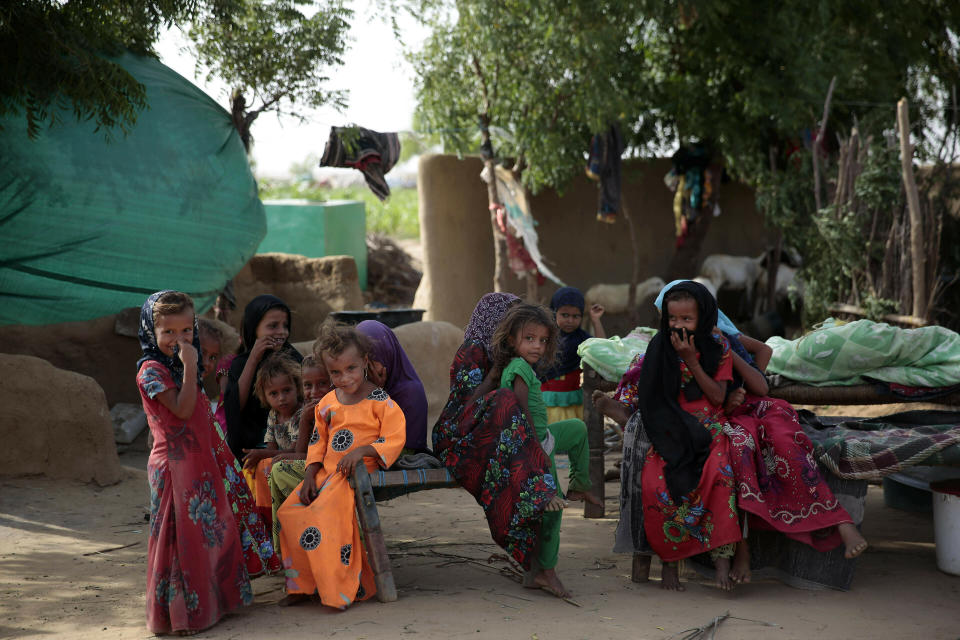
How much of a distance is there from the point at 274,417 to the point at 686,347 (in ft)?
6.60

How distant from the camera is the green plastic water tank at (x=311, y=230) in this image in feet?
48.6

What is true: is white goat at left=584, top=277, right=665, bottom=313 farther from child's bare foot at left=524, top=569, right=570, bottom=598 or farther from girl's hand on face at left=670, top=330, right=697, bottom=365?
child's bare foot at left=524, top=569, right=570, bottom=598

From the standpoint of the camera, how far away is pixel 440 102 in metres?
11.0

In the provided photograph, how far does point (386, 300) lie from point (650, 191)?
4.75 m

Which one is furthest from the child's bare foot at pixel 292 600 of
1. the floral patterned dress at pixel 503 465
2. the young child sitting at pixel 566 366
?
the young child sitting at pixel 566 366

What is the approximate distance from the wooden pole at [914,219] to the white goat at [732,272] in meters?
3.77

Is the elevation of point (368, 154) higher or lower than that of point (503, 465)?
higher

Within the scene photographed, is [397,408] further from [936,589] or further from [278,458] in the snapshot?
[936,589]

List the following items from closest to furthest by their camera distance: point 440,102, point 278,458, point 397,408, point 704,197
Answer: point 397,408 → point 278,458 → point 440,102 → point 704,197

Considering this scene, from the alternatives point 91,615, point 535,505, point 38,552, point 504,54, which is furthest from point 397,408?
point 504,54

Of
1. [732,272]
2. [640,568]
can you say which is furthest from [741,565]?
[732,272]

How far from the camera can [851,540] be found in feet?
12.9

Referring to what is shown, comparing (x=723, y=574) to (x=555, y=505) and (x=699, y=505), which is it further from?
(x=555, y=505)

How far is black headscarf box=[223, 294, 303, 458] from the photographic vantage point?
4.68 metres
